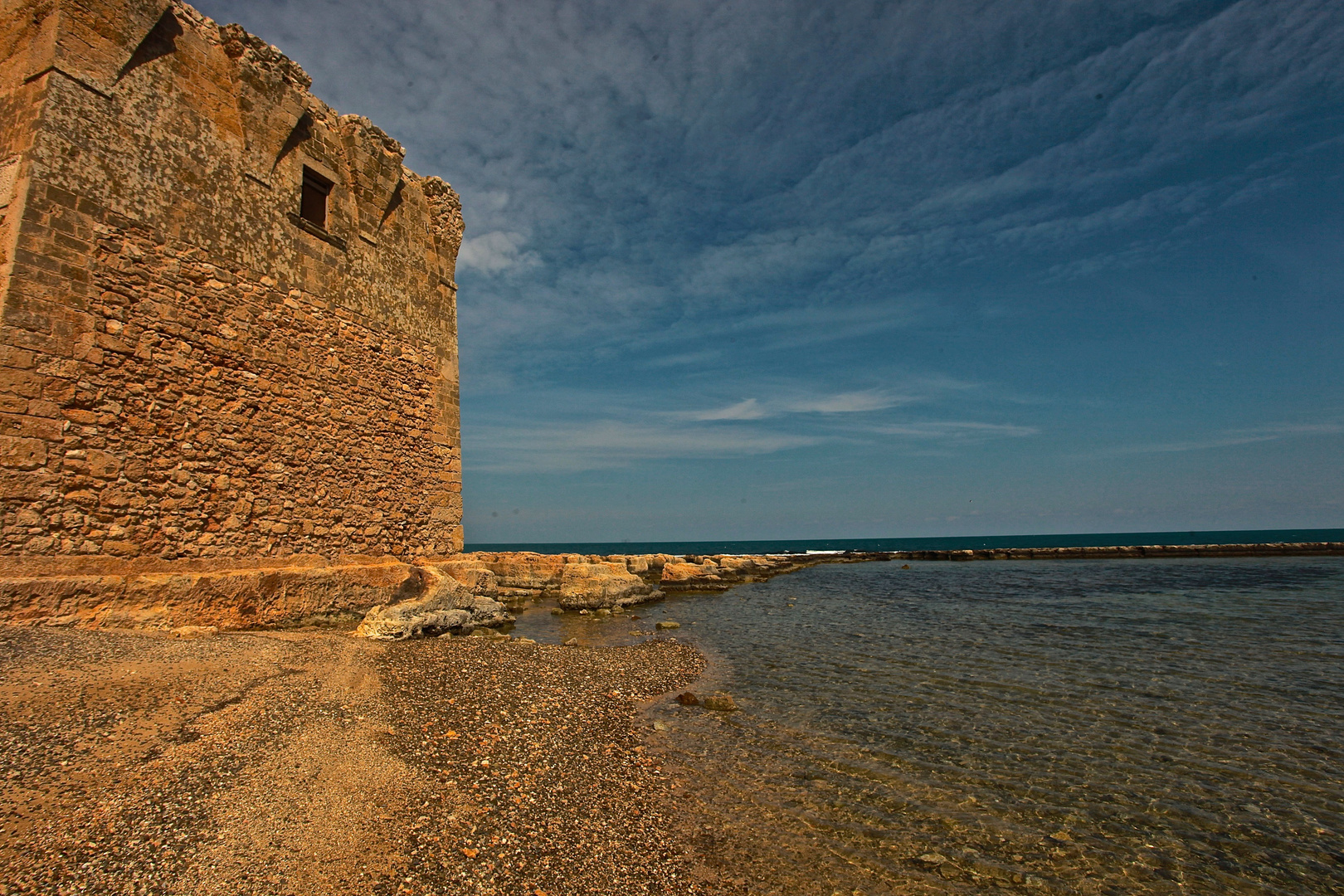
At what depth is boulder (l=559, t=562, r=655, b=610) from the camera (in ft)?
59.7

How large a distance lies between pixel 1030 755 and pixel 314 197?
11534mm

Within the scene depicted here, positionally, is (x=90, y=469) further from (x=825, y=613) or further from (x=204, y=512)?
(x=825, y=613)

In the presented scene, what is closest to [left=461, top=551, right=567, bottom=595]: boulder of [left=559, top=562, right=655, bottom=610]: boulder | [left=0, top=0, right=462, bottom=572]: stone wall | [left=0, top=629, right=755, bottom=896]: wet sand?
[left=559, top=562, right=655, bottom=610]: boulder

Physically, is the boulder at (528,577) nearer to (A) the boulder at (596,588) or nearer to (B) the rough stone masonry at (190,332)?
(A) the boulder at (596,588)

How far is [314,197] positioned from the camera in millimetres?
9414

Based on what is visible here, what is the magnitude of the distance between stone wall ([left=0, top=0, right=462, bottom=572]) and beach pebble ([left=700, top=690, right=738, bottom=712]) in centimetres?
556

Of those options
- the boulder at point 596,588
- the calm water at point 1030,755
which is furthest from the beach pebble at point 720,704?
the boulder at point 596,588

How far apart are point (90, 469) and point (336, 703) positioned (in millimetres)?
3685

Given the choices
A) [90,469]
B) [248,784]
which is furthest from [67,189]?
[248,784]

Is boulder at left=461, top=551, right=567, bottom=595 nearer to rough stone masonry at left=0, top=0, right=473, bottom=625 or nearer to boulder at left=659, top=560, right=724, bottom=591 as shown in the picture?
boulder at left=659, top=560, right=724, bottom=591

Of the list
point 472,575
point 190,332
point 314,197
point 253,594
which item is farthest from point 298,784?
point 314,197

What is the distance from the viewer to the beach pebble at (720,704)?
7.57 metres

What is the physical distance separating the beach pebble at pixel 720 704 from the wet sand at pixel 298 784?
4.46 feet

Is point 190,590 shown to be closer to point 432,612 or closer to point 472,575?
point 432,612
